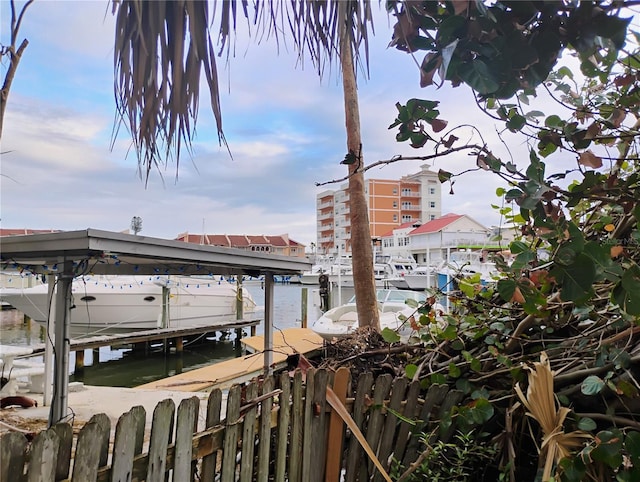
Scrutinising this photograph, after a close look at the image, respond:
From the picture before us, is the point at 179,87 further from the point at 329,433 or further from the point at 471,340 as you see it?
the point at 471,340

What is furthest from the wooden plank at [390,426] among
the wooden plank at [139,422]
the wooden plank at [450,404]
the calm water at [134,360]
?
the calm water at [134,360]

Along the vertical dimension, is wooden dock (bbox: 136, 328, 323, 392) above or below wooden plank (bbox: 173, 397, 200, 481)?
below

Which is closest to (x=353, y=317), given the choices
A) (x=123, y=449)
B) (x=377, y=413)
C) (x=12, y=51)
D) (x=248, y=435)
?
(x=377, y=413)

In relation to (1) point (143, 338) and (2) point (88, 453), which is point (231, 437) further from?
(1) point (143, 338)

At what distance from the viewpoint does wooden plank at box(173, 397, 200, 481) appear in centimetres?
174

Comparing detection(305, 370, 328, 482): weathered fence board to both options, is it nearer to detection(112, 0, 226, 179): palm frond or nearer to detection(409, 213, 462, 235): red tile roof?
detection(112, 0, 226, 179): palm frond

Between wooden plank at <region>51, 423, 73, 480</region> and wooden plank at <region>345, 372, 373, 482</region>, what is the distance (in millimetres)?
1356

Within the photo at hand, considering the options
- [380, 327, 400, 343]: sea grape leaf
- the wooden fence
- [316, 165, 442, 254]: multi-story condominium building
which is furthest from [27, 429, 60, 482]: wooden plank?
[316, 165, 442, 254]: multi-story condominium building

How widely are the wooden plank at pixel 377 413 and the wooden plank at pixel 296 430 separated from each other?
0.39 m

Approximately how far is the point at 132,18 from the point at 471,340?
2470 millimetres

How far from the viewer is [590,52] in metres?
1.62

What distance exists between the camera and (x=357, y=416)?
234 cm

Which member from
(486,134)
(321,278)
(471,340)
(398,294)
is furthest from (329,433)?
(321,278)

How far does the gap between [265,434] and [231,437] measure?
21 cm
